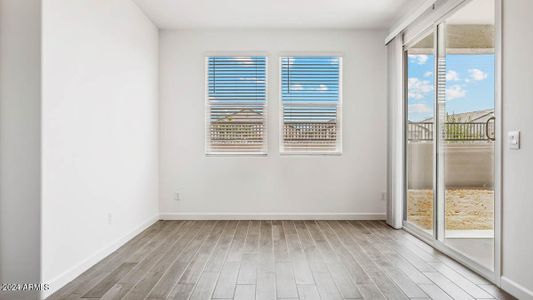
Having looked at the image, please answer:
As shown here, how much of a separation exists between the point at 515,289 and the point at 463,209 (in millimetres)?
978

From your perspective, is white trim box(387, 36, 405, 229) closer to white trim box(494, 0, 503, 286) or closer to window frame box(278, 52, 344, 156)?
window frame box(278, 52, 344, 156)

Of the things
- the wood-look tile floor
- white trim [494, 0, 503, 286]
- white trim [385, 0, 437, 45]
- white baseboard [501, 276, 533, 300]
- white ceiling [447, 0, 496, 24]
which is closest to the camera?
white baseboard [501, 276, 533, 300]

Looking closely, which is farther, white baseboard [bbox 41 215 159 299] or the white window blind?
the white window blind

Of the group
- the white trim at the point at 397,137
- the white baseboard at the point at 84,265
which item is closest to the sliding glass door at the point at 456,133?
the white trim at the point at 397,137

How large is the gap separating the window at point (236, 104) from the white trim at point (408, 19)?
1817mm

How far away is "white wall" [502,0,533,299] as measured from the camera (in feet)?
8.25

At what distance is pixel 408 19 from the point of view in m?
4.39

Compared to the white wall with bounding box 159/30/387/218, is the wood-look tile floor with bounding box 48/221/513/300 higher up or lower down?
lower down

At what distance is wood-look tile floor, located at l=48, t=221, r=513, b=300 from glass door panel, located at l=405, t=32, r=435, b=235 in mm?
368

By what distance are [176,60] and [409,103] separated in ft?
10.9

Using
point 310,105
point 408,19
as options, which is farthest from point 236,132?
point 408,19

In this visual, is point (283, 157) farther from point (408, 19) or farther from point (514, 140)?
point (514, 140)

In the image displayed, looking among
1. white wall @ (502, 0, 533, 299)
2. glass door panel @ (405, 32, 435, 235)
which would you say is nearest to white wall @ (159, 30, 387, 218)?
glass door panel @ (405, 32, 435, 235)

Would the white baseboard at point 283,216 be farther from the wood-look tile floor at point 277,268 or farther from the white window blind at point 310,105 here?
the white window blind at point 310,105
